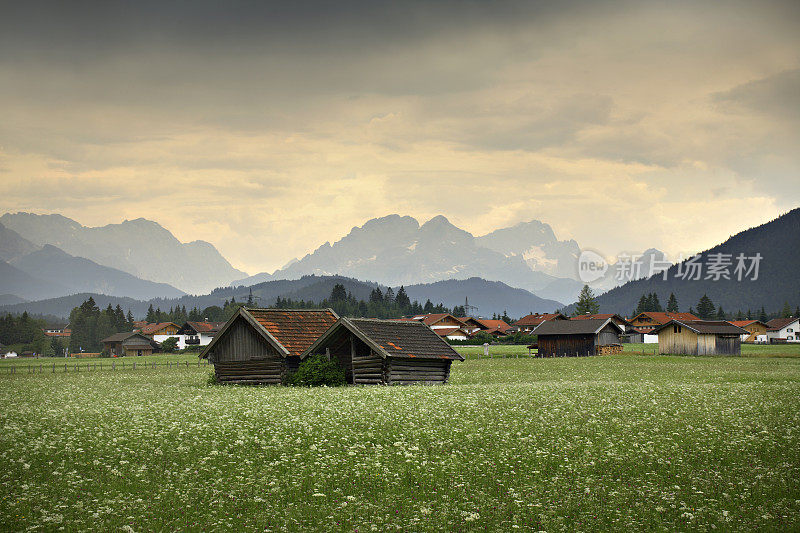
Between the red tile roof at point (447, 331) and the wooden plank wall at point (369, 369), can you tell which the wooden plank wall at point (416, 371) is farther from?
the red tile roof at point (447, 331)

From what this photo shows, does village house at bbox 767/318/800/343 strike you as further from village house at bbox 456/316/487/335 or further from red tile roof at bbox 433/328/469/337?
red tile roof at bbox 433/328/469/337

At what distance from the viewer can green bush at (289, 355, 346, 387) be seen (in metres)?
41.8

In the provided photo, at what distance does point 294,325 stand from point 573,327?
66359 millimetres

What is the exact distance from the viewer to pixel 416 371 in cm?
4250

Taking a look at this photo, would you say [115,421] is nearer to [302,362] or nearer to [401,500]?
[401,500]

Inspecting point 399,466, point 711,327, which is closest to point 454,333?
point 711,327

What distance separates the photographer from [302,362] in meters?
43.8

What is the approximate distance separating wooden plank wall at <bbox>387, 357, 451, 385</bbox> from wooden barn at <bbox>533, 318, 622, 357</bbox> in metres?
60.6

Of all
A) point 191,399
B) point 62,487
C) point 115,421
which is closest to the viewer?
point 62,487

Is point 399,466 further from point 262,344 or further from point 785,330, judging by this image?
point 785,330

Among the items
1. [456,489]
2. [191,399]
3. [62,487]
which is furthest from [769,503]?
[191,399]

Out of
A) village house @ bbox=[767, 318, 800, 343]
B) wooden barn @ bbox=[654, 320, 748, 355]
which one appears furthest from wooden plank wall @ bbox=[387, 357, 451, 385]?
village house @ bbox=[767, 318, 800, 343]

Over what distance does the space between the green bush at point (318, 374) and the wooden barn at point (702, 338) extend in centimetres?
7102

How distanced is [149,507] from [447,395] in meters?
19.3
